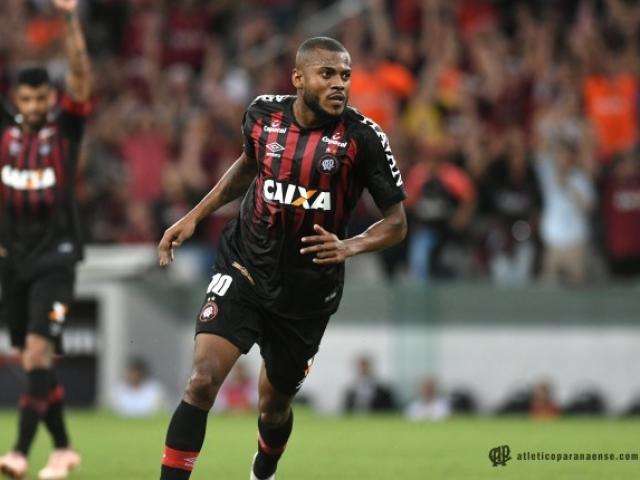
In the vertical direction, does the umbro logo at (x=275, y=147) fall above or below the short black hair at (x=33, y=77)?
below

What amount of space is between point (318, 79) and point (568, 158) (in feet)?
27.8

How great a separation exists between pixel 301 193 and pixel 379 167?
17.2 inches

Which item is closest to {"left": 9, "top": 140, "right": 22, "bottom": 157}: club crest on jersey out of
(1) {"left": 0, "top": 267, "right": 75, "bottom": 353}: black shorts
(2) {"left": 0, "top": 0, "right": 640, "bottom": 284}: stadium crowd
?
(1) {"left": 0, "top": 267, "right": 75, "bottom": 353}: black shorts

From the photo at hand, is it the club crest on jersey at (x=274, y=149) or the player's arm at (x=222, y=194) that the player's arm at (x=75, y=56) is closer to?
the player's arm at (x=222, y=194)

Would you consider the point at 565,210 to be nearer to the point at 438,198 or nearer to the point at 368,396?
the point at 438,198

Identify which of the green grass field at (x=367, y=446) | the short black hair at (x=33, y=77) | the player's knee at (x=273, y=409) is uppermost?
the short black hair at (x=33, y=77)

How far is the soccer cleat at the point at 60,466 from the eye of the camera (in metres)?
9.05

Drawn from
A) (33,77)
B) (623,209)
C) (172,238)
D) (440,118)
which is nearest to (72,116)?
(33,77)

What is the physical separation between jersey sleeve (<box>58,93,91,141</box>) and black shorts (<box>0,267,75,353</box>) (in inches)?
38.0

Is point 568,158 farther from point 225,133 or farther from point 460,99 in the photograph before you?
point 225,133

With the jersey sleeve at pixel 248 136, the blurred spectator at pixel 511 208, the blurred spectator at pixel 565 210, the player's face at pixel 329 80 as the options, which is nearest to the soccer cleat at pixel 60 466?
the jersey sleeve at pixel 248 136

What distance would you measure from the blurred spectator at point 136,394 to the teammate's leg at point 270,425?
8204mm

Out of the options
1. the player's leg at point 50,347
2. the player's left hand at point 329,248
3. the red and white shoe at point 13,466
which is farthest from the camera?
the player's leg at point 50,347

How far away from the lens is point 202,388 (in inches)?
279
